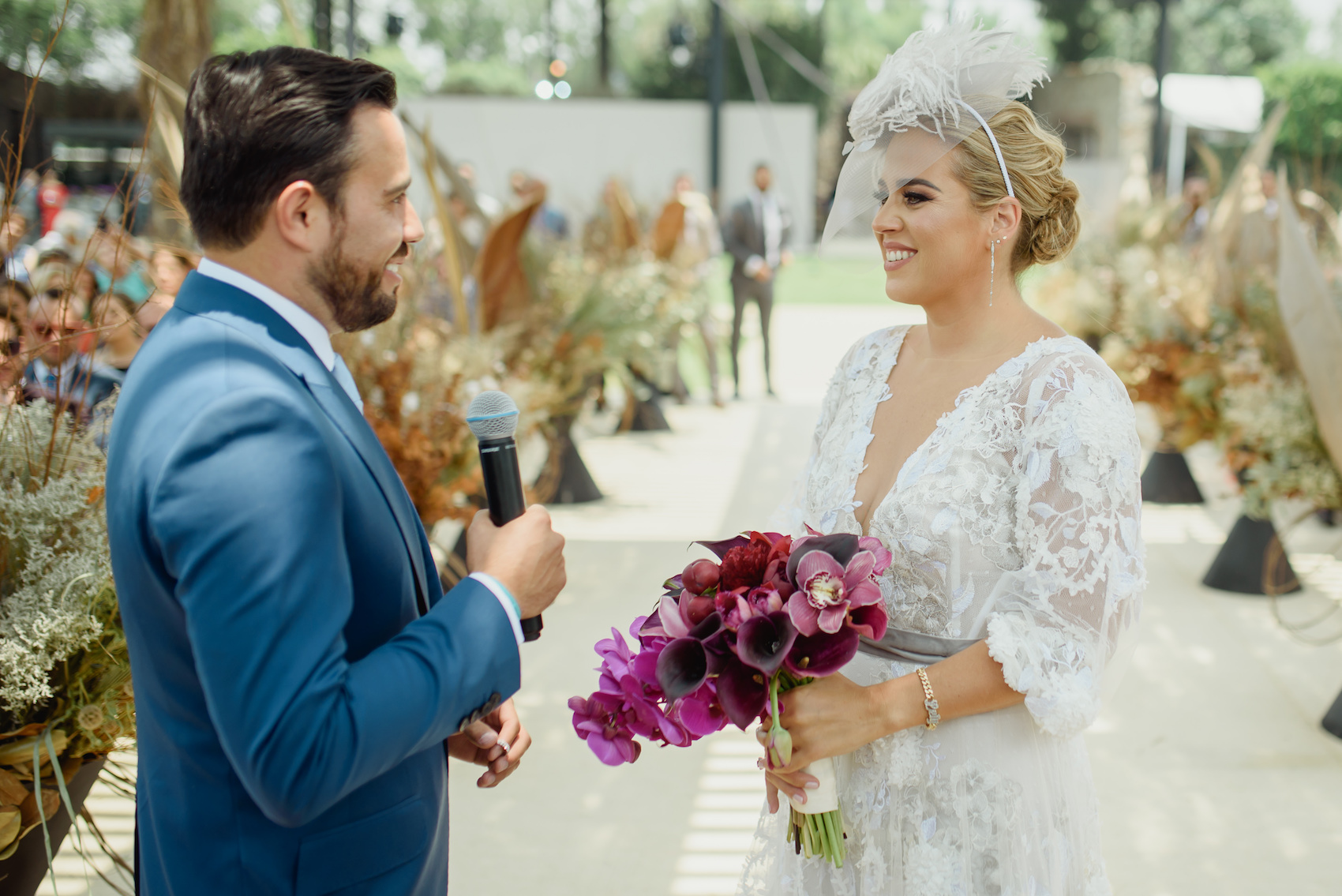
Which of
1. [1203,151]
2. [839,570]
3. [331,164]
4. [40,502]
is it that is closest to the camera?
[331,164]

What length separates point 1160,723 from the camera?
3.95 metres

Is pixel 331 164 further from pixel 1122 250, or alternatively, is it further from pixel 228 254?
pixel 1122 250

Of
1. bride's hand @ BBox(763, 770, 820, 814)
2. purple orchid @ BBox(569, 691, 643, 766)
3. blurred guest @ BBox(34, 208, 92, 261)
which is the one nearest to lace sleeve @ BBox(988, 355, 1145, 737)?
bride's hand @ BBox(763, 770, 820, 814)

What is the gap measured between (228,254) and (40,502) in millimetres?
1158

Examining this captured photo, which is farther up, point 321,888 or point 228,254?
point 228,254

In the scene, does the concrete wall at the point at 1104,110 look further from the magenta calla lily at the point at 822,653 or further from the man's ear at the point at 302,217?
the man's ear at the point at 302,217

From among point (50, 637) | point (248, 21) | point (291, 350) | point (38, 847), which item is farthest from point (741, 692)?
point (248, 21)

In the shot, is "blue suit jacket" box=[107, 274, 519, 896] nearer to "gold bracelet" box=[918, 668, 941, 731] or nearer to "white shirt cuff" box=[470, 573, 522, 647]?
"white shirt cuff" box=[470, 573, 522, 647]

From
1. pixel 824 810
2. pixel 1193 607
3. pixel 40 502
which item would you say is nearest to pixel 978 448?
pixel 824 810

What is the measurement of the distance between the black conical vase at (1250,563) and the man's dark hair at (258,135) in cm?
527

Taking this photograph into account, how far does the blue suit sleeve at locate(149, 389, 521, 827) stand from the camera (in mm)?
989

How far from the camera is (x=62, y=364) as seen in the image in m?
2.13

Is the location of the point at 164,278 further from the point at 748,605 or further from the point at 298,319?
the point at 748,605

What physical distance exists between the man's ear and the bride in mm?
926
